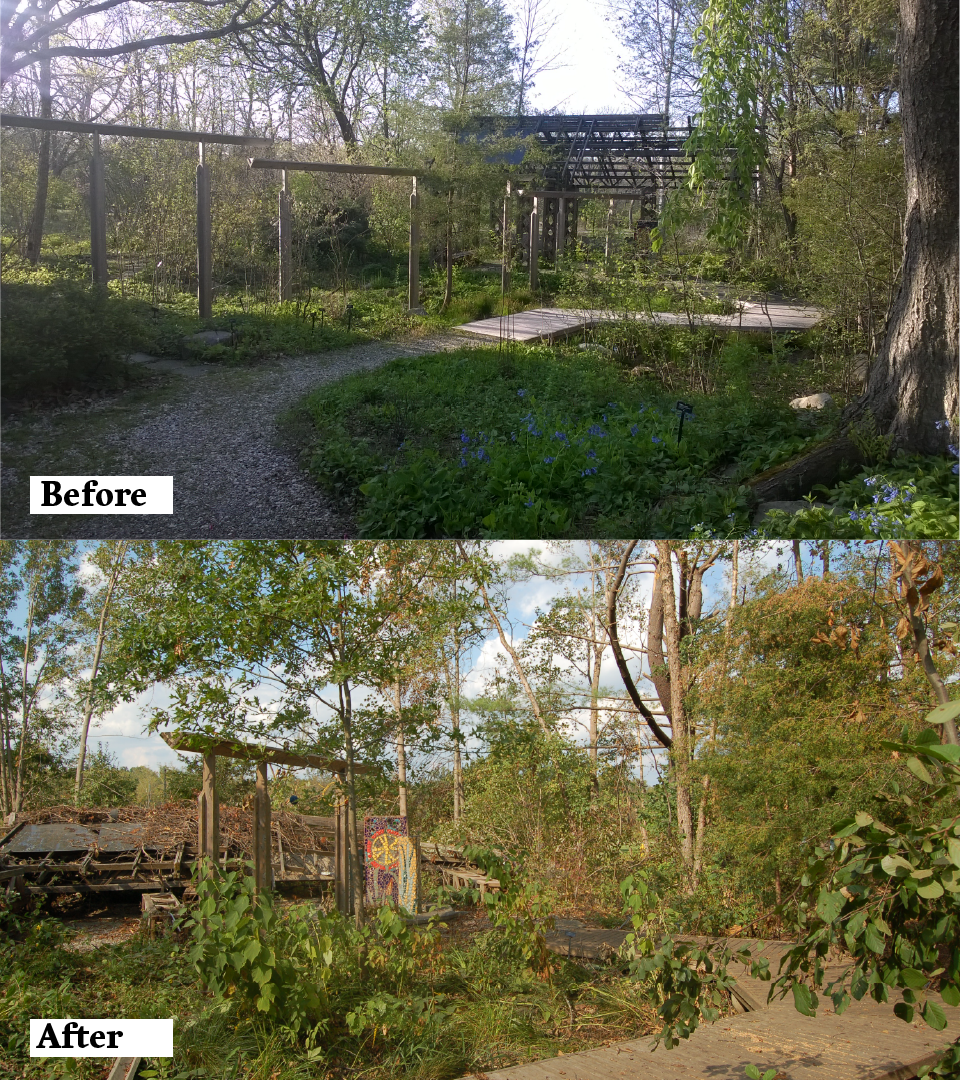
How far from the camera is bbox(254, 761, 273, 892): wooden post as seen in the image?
217 inches

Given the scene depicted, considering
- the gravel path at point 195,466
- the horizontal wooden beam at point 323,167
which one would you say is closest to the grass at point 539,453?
the gravel path at point 195,466

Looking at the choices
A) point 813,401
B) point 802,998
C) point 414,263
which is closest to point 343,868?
point 813,401

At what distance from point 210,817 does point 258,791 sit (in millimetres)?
484

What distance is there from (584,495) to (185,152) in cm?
994

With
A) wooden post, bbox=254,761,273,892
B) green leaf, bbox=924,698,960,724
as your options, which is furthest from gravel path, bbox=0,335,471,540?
green leaf, bbox=924,698,960,724

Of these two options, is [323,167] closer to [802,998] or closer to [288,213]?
[288,213]

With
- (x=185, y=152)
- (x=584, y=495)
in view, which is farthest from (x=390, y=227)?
(x=584, y=495)

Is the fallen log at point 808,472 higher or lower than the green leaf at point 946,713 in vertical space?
higher

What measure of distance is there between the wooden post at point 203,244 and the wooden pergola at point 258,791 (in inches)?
201

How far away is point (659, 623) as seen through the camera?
28.6 ft

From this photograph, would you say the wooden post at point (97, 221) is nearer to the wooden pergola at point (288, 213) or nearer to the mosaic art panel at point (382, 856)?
the wooden pergola at point (288, 213)

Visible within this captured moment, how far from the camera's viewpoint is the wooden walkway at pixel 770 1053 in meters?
3.24

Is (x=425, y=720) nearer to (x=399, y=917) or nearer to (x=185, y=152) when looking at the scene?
(x=399, y=917)

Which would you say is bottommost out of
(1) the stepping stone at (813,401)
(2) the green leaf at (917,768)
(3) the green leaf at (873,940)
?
(3) the green leaf at (873,940)
